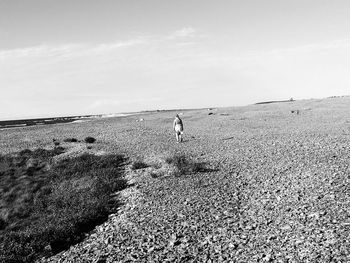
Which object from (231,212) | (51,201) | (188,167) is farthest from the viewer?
(188,167)

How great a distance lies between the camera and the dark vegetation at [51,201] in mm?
16250

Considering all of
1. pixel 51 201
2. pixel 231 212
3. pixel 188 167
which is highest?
pixel 188 167

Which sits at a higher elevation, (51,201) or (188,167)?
(188,167)

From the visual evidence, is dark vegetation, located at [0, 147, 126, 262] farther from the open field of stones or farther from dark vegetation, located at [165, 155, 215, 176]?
dark vegetation, located at [165, 155, 215, 176]

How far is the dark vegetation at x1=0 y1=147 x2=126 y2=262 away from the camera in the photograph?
640 inches


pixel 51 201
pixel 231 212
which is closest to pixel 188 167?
pixel 231 212

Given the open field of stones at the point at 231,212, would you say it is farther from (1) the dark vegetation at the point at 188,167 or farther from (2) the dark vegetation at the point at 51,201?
(2) the dark vegetation at the point at 51,201

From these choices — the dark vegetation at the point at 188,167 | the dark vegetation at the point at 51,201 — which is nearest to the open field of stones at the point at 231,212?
the dark vegetation at the point at 188,167

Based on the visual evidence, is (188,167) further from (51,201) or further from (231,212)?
(51,201)

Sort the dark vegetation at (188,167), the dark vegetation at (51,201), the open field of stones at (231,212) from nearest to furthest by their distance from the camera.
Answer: the open field of stones at (231,212) < the dark vegetation at (51,201) < the dark vegetation at (188,167)

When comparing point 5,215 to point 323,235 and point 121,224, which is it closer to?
point 121,224

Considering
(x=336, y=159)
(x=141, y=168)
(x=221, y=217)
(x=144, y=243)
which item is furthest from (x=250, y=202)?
(x=141, y=168)

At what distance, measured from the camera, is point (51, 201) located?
76.1ft

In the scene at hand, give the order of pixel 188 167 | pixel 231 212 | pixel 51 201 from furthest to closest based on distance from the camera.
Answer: pixel 188 167 → pixel 51 201 → pixel 231 212
